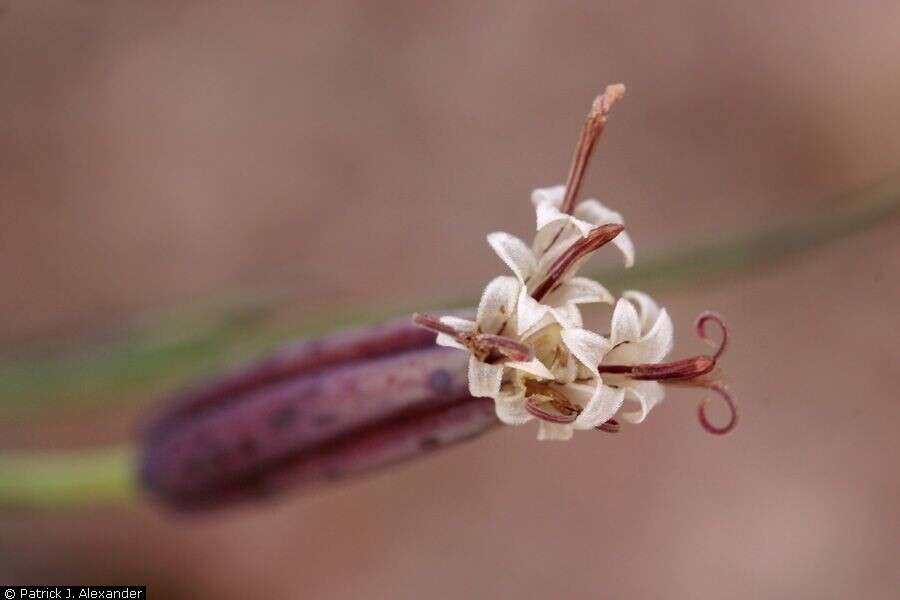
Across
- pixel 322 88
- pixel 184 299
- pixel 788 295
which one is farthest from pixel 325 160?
pixel 788 295

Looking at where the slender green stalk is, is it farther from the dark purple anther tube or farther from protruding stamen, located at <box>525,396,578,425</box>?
protruding stamen, located at <box>525,396,578,425</box>

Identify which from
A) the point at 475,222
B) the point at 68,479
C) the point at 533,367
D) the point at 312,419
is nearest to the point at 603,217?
the point at 533,367

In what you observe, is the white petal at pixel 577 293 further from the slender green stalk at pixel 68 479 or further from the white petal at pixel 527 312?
the slender green stalk at pixel 68 479

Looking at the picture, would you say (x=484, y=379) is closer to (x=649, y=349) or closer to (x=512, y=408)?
(x=512, y=408)

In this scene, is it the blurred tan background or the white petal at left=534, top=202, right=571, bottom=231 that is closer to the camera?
the white petal at left=534, top=202, right=571, bottom=231

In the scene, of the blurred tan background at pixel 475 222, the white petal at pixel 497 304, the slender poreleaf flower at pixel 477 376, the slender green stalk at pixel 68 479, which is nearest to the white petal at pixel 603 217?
the slender poreleaf flower at pixel 477 376

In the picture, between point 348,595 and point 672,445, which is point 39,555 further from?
point 672,445

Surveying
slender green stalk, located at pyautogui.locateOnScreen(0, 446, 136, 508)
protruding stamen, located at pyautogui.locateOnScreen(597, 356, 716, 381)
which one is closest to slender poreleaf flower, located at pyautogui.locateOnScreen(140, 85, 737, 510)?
protruding stamen, located at pyautogui.locateOnScreen(597, 356, 716, 381)
